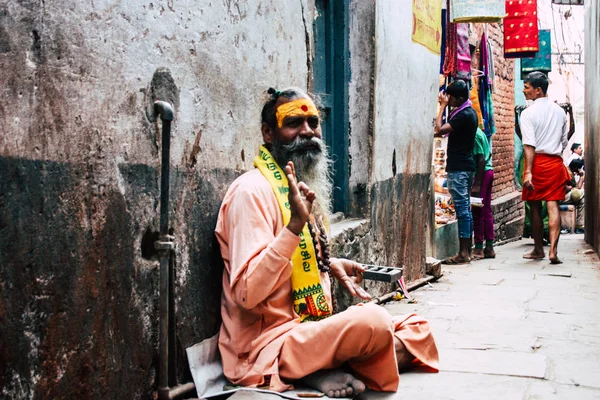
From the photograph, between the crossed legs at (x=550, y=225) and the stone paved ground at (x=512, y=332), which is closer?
the stone paved ground at (x=512, y=332)

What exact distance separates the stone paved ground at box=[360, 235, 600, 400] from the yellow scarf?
47 centimetres

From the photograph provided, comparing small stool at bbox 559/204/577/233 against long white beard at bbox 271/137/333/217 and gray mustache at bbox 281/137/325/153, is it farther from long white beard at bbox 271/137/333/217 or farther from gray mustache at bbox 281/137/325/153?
gray mustache at bbox 281/137/325/153

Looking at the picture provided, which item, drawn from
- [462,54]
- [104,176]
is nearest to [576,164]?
[462,54]

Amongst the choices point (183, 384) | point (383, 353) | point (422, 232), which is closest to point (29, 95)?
point (183, 384)

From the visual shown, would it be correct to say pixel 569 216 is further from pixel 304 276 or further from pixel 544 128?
pixel 304 276

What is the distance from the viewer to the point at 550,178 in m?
8.26

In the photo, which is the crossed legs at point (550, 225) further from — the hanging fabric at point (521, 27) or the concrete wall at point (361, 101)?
the hanging fabric at point (521, 27)

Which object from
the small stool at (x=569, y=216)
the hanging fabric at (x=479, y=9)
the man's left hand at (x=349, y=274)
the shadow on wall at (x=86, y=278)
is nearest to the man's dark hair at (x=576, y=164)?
the small stool at (x=569, y=216)

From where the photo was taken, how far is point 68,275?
8.39 ft

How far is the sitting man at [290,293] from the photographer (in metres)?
3.16

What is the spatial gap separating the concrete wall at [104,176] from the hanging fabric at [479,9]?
466 centimetres

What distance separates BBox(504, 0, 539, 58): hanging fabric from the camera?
36.5ft

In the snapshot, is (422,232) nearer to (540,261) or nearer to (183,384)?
(540,261)

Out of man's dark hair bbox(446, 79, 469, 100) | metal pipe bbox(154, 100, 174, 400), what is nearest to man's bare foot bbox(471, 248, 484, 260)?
man's dark hair bbox(446, 79, 469, 100)
